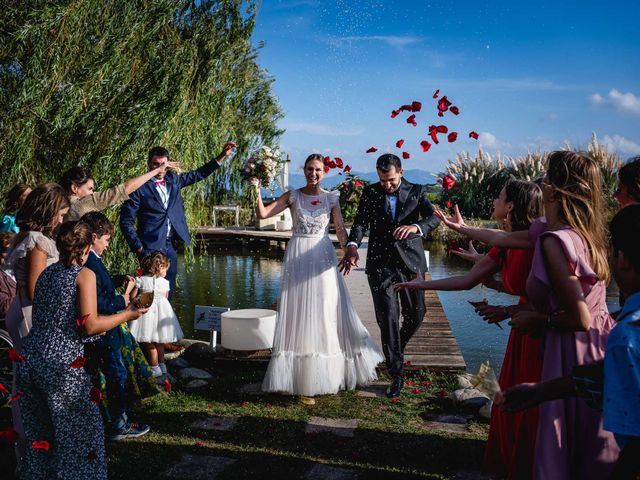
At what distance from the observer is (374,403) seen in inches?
201

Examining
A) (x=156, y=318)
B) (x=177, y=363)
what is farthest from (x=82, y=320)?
(x=177, y=363)

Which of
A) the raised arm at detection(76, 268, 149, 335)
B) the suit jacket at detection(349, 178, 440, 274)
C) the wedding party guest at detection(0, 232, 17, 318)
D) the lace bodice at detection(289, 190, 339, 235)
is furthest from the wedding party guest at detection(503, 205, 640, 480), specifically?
the wedding party guest at detection(0, 232, 17, 318)

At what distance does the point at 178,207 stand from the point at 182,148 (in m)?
2.76

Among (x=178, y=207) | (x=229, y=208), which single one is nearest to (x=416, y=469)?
(x=178, y=207)

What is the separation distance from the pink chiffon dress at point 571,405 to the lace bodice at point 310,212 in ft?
9.69

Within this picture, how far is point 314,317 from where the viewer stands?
17.2ft

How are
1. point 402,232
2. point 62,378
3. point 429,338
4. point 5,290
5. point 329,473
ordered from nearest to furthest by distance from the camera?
point 62,378 → point 329,473 → point 5,290 → point 402,232 → point 429,338

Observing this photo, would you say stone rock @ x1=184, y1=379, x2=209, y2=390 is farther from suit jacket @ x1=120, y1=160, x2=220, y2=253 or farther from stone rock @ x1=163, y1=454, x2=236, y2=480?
stone rock @ x1=163, y1=454, x2=236, y2=480

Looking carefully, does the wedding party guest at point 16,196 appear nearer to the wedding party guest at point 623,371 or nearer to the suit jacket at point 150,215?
the suit jacket at point 150,215

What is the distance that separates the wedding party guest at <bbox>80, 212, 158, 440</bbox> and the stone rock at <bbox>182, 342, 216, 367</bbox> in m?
1.82

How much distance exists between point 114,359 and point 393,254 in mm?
2671

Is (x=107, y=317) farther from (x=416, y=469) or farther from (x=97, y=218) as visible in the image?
(x=416, y=469)

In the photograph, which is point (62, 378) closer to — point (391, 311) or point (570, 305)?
point (570, 305)

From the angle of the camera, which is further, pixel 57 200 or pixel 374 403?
pixel 374 403
